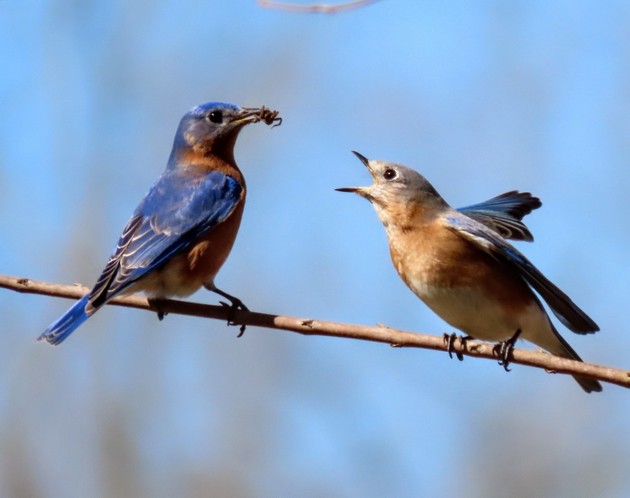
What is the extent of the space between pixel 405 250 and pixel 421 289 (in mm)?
251

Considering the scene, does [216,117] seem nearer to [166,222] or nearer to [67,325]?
[166,222]

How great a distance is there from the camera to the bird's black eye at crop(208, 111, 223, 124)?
267 inches

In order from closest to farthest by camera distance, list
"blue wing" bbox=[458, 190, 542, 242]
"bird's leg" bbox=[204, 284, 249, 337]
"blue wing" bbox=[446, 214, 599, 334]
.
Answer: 1. "bird's leg" bbox=[204, 284, 249, 337]
2. "blue wing" bbox=[446, 214, 599, 334]
3. "blue wing" bbox=[458, 190, 542, 242]

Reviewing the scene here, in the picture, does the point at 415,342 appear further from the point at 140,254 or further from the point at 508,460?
the point at 508,460

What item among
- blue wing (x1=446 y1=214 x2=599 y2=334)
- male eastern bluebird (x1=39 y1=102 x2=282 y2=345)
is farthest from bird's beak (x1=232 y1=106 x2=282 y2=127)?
blue wing (x1=446 y1=214 x2=599 y2=334)

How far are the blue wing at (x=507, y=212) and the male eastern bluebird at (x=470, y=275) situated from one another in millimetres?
411

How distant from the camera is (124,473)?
903cm

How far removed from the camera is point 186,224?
19.9 feet

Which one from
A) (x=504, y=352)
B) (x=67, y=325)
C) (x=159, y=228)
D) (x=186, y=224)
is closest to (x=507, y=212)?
(x=504, y=352)

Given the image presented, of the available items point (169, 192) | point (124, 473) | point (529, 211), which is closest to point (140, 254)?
point (169, 192)

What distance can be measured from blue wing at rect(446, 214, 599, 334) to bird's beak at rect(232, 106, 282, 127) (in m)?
1.24

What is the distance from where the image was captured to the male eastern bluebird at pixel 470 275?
231 inches

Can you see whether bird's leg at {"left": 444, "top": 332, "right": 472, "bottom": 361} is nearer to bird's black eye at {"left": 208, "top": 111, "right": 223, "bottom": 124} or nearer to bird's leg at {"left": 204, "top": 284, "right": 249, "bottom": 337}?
bird's leg at {"left": 204, "top": 284, "right": 249, "bottom": 337}

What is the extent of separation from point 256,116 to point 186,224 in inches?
35.6
